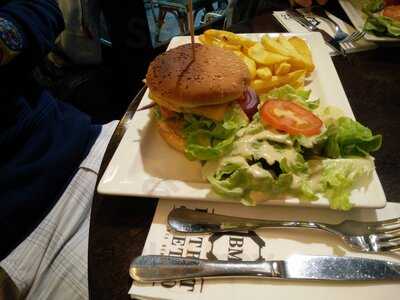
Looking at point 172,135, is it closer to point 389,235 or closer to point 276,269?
point 276,269

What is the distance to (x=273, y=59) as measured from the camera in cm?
146

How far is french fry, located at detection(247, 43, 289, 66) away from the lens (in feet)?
4.78

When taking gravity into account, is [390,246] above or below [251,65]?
below

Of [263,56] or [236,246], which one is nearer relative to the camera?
[236,246]

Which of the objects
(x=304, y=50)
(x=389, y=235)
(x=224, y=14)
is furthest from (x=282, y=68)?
(x=224, y=14)

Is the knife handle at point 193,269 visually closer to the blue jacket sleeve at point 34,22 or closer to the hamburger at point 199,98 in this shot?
the hamburger at point 199,98

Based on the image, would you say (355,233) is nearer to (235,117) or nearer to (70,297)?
(235,117)

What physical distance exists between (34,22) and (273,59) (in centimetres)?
100

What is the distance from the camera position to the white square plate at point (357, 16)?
172 centimetres

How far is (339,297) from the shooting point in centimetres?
81

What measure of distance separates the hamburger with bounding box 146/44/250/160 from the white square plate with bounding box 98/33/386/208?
7 cm

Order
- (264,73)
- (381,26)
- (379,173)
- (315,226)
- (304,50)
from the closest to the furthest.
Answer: (315,226), (379,173), (264,73), (304,50), (381,26)

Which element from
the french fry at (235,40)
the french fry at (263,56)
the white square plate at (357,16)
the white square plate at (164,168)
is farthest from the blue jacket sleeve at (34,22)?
the white square plate at (357,16)

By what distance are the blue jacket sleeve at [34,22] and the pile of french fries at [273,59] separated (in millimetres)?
730
